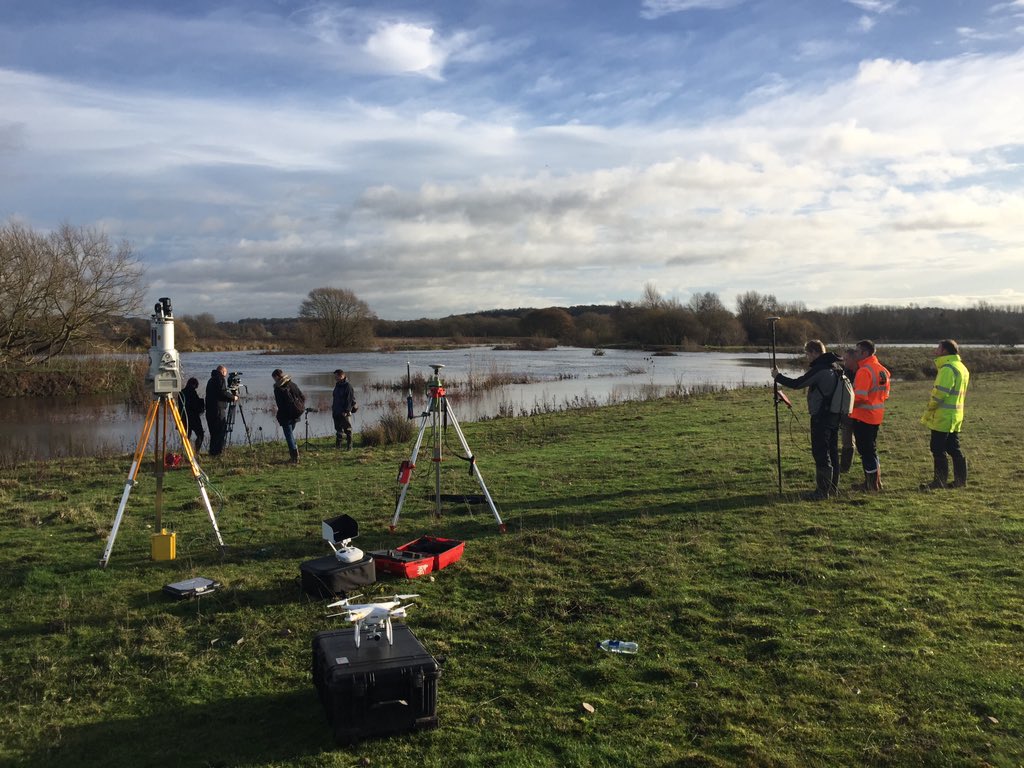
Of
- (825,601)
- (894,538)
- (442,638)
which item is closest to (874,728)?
(825,601)

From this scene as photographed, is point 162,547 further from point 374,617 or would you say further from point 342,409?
point 342,409

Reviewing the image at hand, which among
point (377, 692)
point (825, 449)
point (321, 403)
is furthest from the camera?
point (321, 403)

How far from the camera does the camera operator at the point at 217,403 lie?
13820 millimetres

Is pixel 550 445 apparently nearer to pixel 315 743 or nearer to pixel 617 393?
pixel 315 743

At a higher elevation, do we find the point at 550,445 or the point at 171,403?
the point at 171,403

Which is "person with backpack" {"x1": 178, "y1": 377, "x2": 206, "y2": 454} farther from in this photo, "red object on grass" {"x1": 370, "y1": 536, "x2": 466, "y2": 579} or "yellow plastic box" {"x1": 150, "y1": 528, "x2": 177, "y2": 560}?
"red object on grass" {"x1": 370, "y1": 536, "x2": 466, "y2": 579}

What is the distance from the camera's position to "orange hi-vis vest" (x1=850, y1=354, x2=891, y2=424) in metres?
9.11

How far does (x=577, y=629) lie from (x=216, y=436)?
10.9m

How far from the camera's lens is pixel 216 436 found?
14.0 metres

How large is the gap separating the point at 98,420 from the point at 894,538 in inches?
956

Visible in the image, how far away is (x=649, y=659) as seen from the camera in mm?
4551

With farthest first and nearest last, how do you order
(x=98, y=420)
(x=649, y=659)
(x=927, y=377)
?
1. (x=927, y=377)
2. (x=98, y=420)
3. (x=649, y=659)

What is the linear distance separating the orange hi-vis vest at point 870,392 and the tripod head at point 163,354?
796cm

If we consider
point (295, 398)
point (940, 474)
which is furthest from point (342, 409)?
point (940, 474)
